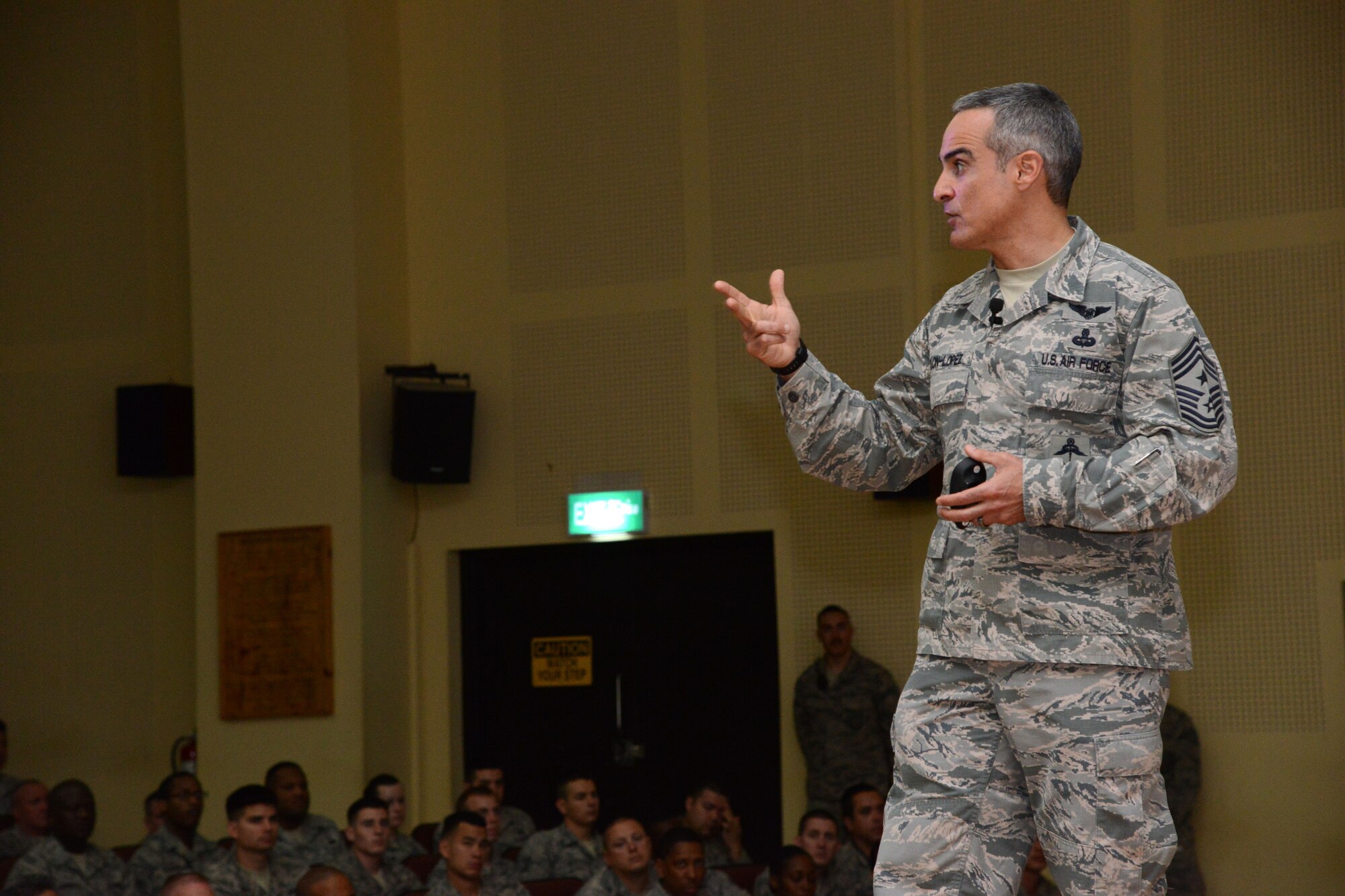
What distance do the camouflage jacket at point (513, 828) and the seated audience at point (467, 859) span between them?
4.48ft

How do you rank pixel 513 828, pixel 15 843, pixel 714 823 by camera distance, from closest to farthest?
pixel 15 843 → pixel 714 823 → pixel 513 828

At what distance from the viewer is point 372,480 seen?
24.7 feet

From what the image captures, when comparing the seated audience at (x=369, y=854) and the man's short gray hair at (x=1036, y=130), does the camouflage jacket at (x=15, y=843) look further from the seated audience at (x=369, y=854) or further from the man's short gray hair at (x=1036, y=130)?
the man's short gray hair at (x=1036, y=130)

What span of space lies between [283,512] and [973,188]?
599cm

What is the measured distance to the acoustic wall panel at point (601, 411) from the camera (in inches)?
298

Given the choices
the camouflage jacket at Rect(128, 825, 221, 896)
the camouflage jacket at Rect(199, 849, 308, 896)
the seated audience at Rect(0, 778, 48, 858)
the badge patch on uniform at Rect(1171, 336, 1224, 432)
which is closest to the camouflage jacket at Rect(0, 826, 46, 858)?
the seated audience at Rect(0, 778, 48, 858)

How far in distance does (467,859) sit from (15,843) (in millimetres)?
2362

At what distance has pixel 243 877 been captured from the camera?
5.85 m

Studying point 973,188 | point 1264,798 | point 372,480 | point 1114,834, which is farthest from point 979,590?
point 372,480

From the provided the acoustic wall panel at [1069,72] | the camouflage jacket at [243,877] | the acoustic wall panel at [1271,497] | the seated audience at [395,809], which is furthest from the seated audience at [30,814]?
the acoustic wall panel at [1271,497]

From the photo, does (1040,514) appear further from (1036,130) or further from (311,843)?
(311,843)

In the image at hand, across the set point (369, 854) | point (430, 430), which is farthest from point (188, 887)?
point (430, 430)

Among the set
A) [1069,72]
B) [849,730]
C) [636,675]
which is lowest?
[849,730]

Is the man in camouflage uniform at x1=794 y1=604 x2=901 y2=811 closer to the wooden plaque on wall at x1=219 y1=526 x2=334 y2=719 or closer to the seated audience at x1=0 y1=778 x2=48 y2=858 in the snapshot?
the wooden plaque on wall at x1=219 y1=526 x2=334 y2=719
